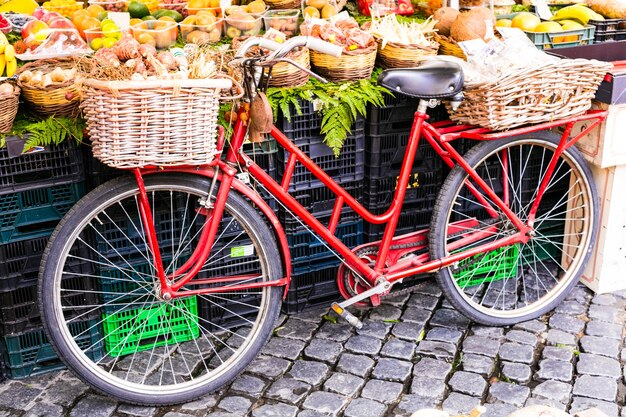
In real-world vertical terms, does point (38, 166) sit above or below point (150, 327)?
above

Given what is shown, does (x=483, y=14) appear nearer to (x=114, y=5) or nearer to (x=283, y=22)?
(x=283, y=22)

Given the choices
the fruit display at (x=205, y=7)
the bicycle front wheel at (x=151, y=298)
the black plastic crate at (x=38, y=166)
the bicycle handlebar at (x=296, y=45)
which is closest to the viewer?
the bicycle handlebar at (x=296, y=45)

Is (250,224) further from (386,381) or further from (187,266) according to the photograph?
(386,381)

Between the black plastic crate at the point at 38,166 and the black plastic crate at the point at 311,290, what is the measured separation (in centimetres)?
132

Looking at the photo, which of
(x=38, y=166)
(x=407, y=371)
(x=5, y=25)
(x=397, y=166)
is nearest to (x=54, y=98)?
(x=38, y=166)

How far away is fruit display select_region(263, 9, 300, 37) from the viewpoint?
4.61 m

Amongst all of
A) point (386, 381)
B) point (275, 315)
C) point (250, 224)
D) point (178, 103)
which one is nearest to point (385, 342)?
point (386, 381)

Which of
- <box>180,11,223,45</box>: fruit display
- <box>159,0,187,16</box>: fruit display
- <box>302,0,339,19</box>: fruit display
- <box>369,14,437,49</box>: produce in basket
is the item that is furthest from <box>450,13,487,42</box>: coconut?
<box>159,0,187,16</box>: fruit display

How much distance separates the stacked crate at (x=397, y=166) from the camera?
4.38 meters

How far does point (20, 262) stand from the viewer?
3865mm

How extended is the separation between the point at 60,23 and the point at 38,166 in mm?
953

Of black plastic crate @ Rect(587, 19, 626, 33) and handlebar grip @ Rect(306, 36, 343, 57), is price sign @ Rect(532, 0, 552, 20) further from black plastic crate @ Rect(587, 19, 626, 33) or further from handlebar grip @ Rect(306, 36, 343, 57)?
handlebar grip @ Rect(306, 36, 343, 57)

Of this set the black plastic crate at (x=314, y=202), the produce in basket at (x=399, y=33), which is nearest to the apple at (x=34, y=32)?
the black plastic crate at (x=314, y=202)

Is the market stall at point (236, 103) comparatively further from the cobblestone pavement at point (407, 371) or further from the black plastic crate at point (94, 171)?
the cobblestone pavement at point (407, 371)
